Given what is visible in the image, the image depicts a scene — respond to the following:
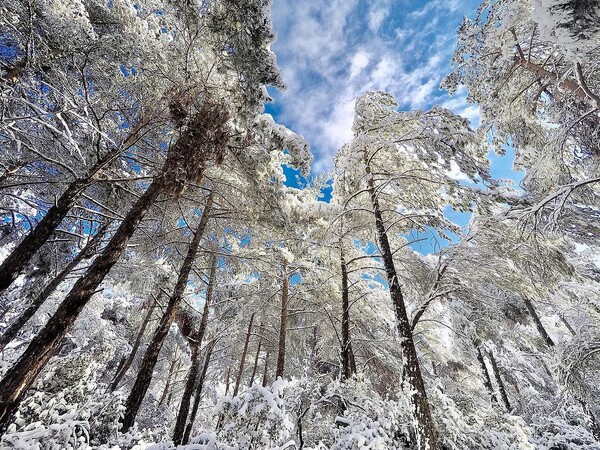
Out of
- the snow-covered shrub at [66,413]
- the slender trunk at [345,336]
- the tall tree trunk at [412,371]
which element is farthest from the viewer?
the slender trunk at [345,336]

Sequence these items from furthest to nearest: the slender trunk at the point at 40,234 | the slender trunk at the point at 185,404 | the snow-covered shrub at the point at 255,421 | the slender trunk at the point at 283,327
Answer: the slender trunk at the point at 283,327
the slender trunk at the point at 185,404
the slender trunk at the point at 40,234
the snow-covered shrub at the point at 255,421

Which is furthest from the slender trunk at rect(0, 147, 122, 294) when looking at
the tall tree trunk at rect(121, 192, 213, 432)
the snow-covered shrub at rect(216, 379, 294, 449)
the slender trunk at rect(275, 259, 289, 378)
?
the slender trunk at rect(275, 259, 289, 378)

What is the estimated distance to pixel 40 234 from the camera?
186 inches

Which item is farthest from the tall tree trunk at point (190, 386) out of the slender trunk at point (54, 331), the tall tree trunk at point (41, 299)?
the slender trunk at point (54, 331)

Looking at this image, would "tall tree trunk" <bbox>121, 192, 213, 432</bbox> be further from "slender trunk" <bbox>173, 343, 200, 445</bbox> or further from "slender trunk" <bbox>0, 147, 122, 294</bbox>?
"slender trunk" <bbox>0, 147, 122, 294</bbox>

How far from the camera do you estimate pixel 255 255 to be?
8.31 m

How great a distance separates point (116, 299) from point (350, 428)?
18413mm

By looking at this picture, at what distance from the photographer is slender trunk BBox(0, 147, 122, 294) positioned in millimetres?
4453

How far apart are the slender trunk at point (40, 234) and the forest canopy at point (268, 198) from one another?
0.03 m

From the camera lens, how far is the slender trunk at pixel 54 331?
10.7 ft

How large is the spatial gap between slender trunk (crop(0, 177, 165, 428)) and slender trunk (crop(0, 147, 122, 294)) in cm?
94

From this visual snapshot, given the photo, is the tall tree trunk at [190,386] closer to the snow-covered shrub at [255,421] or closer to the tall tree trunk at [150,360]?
the tall tree trunk at [150,360]

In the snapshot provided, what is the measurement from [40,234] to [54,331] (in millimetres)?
1976

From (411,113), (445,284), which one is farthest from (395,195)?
(445,284)
